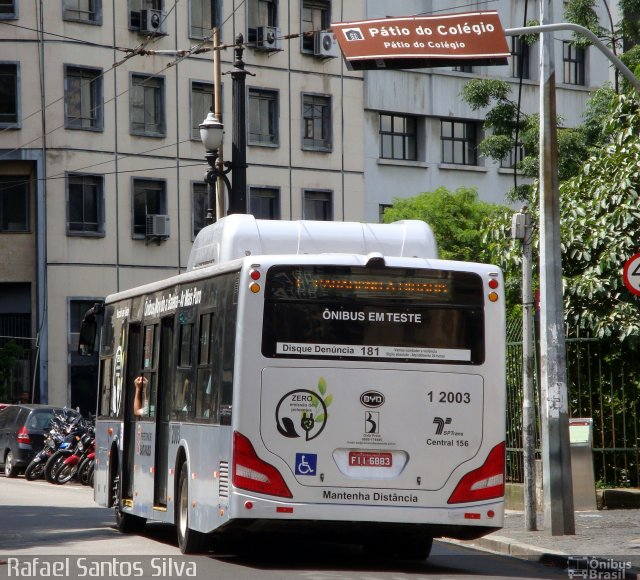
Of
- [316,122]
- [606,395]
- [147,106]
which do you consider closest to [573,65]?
[316,122]

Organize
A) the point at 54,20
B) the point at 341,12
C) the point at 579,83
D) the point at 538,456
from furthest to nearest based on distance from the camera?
the point at 579,83
the point at 341,12
the point at 54,20
the point at 538,456

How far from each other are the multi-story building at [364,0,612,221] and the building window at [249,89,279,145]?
3.36 meters

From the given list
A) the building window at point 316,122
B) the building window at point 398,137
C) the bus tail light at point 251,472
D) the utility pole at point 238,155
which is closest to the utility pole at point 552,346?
the bus tail light at point 251,472

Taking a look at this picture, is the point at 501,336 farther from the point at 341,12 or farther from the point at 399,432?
the point at 341,12

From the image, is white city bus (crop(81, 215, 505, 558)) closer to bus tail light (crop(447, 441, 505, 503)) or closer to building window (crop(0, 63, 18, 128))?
bus tail light (crop(447, 441, 505, 503))

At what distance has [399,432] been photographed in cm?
1337

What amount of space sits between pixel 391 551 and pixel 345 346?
268 centimetres

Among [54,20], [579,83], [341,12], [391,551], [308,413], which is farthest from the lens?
[579,83]

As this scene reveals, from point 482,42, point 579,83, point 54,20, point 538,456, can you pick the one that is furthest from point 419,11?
point 482,42

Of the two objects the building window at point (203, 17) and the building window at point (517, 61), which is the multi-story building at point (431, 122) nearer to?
the building window at point (517, 61)

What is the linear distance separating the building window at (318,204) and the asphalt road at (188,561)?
31.2 meters

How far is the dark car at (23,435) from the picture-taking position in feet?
104

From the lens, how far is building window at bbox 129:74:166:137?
151 feet
